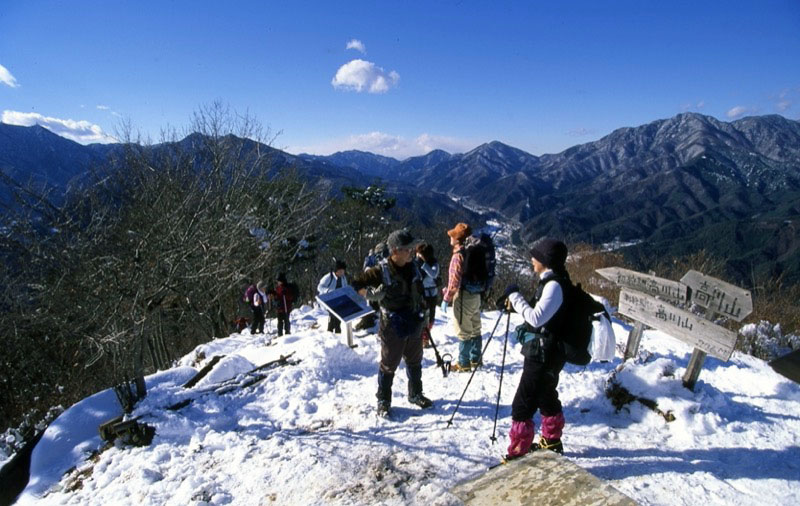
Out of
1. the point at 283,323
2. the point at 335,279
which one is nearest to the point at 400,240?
the point at 335,279

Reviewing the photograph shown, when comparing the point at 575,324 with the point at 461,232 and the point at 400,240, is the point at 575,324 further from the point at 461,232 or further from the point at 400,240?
the point at 461,232

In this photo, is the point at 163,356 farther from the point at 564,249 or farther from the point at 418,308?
the point at 564,249

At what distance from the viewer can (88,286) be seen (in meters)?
7.59

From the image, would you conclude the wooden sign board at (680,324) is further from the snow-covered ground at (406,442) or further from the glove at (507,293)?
the glove at (507,293)

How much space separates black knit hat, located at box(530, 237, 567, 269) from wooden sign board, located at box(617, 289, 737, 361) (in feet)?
7.59

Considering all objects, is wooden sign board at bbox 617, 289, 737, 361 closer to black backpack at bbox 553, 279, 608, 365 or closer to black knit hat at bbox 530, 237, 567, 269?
black backpack at bbox 553, 279, 608, 365

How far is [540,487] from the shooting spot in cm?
229

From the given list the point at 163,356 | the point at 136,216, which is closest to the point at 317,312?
the point at 136,216

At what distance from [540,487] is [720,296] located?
3.41 m

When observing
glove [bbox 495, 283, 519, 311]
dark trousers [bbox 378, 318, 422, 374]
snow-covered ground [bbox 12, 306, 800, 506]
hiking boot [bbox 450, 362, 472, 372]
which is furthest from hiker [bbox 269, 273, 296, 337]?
glove [bbox 495, 283, 519, 311]

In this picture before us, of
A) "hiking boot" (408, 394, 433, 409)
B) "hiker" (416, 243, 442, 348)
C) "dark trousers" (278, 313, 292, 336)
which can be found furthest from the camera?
"dark trousers" (278, 313, 292, 336)

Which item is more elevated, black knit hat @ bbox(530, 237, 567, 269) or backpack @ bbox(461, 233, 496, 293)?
black knit hat @ bbox(530, 237, 567, 269)

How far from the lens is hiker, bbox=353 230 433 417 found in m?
4.02

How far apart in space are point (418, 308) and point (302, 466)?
6.32 feet
